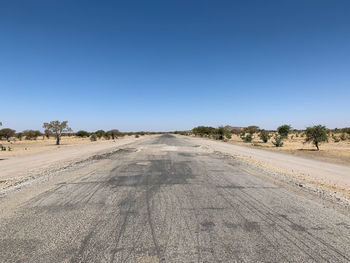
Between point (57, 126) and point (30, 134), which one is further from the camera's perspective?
point (30, 134)

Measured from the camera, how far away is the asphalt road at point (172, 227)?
Result: 2734 millimetres

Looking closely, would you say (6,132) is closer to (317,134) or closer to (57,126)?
(57,126)

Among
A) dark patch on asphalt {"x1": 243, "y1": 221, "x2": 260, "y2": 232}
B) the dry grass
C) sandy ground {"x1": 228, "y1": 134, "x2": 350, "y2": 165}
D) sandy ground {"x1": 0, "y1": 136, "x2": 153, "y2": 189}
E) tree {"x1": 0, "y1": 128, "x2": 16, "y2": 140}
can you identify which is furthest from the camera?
tree {"x1": 0, "y1": 128, "x2": 16, "y2": 140}

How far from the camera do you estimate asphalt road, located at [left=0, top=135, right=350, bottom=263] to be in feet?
8.97

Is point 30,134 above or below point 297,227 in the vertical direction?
above

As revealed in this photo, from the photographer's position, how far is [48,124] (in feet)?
117

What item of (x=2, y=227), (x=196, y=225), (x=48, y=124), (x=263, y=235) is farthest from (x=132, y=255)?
(x=48, y=124)

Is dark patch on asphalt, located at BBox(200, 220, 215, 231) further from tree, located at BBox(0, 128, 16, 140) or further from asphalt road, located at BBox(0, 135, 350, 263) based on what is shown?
tree, located at BBox(0, 128, 16, 140)

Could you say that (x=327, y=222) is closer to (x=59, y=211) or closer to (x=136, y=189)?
(x=136, y=189)

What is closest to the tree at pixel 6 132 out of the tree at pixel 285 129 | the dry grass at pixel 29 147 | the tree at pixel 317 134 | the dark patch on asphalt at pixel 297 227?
the dry grass at pixel 29 147

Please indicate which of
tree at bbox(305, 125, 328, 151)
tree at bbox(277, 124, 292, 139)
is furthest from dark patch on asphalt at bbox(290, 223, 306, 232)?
tree at bbox(277, 124, 292, 139)

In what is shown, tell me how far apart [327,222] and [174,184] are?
4.39 meters

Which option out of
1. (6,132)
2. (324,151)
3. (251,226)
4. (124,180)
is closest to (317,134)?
(324,151)

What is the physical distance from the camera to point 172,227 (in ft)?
11.5
